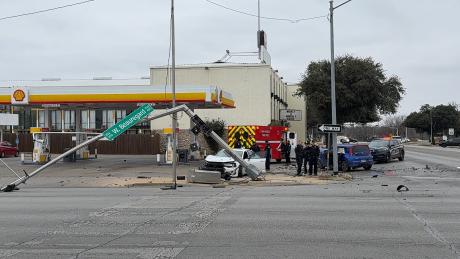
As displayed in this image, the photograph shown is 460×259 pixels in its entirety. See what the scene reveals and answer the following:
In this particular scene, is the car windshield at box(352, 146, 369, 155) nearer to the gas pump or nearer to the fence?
the gas pump

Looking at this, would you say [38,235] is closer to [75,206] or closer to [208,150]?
[75,206]

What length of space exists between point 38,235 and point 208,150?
4101 centimetres

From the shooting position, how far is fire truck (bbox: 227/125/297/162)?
34719 millimetres

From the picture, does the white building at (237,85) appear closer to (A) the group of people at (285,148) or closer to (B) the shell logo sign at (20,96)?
(A) the group of people at (285,148)

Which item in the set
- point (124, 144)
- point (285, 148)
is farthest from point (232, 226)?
point (124, 144)

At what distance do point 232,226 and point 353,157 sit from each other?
69.8 ft

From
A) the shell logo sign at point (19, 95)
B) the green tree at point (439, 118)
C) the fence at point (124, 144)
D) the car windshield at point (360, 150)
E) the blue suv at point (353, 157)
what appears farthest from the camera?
the green tree at point (439, 118)

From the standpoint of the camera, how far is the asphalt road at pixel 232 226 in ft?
26.1

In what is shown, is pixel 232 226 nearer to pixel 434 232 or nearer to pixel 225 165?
pixel 434 232

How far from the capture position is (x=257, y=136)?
36.3 m

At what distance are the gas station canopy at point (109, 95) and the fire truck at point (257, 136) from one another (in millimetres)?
2211

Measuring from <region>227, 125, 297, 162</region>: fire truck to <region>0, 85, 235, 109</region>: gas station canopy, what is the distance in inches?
87.1

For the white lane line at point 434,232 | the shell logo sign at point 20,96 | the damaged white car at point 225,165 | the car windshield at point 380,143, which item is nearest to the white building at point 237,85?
the car windshield at point 380,143

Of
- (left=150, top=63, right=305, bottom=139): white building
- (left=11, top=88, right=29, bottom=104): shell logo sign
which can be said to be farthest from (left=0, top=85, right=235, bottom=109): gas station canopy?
(left=150, top=63, right=305, bottom=139): white building
